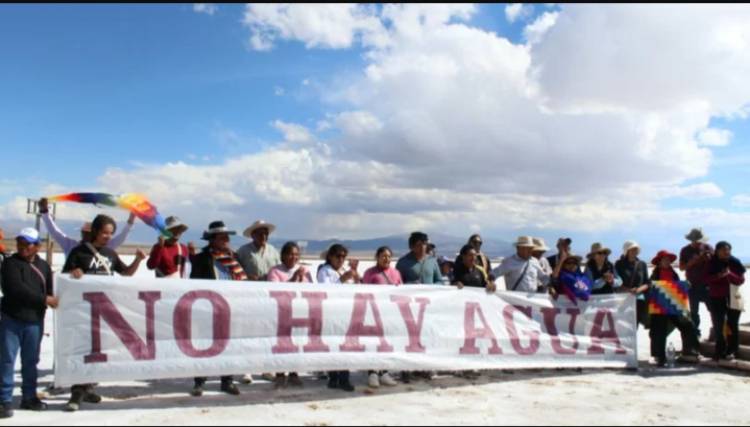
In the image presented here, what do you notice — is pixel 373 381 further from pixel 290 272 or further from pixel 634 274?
pixel 634 274

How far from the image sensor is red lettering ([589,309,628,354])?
30.4 ft

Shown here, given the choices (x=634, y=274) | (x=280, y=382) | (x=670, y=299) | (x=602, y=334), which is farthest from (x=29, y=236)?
(x=670, y=299)

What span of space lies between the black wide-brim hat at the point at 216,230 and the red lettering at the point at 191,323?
2.50ft

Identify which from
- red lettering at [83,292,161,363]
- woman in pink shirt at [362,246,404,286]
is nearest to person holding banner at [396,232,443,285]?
woman in pink shirt at [362,246,404,286]

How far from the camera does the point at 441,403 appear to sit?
6.96m

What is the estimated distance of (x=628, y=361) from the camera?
935 cm

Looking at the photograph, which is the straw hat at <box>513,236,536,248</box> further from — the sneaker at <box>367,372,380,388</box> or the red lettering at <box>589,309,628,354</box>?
the sneaker at <box>367,372,380,388</box>

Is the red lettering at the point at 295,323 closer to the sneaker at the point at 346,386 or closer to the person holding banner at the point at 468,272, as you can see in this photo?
the sneaker at the point at 346,386

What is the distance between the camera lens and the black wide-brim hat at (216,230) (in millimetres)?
7504

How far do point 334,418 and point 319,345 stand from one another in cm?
132

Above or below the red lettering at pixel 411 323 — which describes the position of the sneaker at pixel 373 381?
below

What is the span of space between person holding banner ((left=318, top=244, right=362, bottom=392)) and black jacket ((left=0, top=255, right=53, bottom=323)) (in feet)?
10.1

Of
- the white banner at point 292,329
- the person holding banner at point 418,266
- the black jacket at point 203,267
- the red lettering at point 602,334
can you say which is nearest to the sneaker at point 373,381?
the white banner at point 292,329

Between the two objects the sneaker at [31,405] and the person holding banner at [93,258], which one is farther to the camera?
the person holding banner at [93,258]
